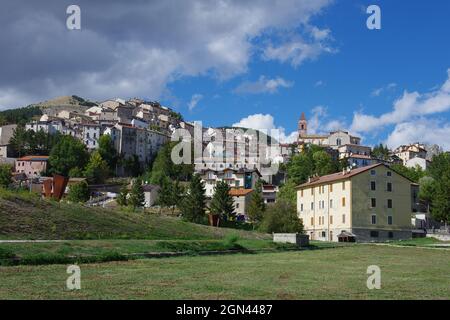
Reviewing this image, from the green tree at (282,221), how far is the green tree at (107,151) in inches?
3814

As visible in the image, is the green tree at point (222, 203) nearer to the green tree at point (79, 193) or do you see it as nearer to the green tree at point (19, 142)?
the green tree at point (79, 193)

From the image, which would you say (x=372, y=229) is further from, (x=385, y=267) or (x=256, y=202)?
(x=385, y=267)

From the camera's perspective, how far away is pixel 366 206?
75500 mm

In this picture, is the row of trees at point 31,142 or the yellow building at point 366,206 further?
the row of trees at point 31,142

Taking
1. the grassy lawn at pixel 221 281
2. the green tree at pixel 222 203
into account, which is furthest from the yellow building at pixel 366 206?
the grassy lawn at pixel 221 281

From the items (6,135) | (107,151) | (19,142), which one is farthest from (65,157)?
(6,135)

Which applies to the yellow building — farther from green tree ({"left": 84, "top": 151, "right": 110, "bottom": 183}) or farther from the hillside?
green tree ({"left": 84, "top": 151, "right": 110, "bottom": 183})

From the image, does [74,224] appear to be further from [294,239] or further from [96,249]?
[294,239]

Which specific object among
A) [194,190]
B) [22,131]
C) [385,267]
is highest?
[22,131]

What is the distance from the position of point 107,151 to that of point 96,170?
1721cm

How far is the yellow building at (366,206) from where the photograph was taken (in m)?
74.6

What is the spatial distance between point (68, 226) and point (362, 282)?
2817 centimetres

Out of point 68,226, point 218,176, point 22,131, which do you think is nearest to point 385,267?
point 68,226

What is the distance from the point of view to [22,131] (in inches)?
6688
